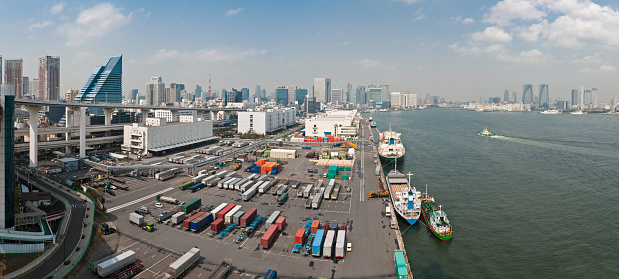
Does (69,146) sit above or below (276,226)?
above

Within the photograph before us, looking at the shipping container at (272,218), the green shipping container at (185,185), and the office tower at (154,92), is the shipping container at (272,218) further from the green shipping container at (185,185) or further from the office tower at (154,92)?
the office tower at (154,92)

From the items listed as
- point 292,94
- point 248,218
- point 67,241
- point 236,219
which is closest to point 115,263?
point 67,241

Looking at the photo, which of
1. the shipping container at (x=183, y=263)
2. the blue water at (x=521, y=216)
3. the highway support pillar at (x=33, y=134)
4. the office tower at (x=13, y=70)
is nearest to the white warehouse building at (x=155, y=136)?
the highway support pillar at (x=33, y=134)

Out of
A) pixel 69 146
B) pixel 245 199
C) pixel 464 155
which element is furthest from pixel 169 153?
pixel 464 155

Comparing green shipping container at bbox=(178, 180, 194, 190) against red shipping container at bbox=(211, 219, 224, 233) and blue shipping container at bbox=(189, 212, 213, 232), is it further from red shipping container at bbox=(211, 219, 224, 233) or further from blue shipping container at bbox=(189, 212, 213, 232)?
red shipping container at bbox=(211, 219, 224, 233)

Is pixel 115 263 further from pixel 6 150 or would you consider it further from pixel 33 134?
pixel 33 134

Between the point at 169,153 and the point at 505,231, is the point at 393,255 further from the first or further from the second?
the point at 169,153
